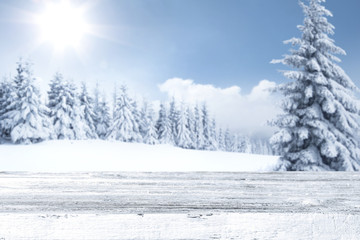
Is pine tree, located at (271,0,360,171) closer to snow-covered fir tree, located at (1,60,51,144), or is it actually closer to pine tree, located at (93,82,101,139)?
snow-covered fir tree, located at (1,60,51,144)

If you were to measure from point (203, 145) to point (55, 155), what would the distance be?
1383 inches

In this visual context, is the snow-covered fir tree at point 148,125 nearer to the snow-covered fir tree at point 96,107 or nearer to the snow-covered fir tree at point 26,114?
the snow-covered fir tree at point 96,107

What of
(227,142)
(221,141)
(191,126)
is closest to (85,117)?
(191,126)

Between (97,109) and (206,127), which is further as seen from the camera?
(206,127)

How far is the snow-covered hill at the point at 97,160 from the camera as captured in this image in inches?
701

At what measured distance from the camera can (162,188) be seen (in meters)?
1.35

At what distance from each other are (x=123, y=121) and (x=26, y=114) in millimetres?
14721

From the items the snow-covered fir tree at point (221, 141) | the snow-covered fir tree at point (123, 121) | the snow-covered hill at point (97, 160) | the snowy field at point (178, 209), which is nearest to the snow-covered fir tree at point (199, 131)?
the snow-covered fir tree at point (123, 121)

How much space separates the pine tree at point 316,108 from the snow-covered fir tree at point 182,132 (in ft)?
122

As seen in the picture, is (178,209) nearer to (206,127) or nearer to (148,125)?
(148,125)

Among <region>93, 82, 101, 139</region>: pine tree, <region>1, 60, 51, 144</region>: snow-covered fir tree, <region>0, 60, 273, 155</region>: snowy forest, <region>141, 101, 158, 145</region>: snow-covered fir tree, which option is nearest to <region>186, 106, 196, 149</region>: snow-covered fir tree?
<region>0, 60, 273, 155</region>: snowy forest

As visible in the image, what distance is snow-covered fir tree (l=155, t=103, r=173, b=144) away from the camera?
155 feet

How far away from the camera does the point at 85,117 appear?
129 ft

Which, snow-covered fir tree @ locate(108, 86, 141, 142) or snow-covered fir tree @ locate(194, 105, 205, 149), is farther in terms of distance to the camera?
snow-covered fir tree @ locate(194, 105, 205, 149)
